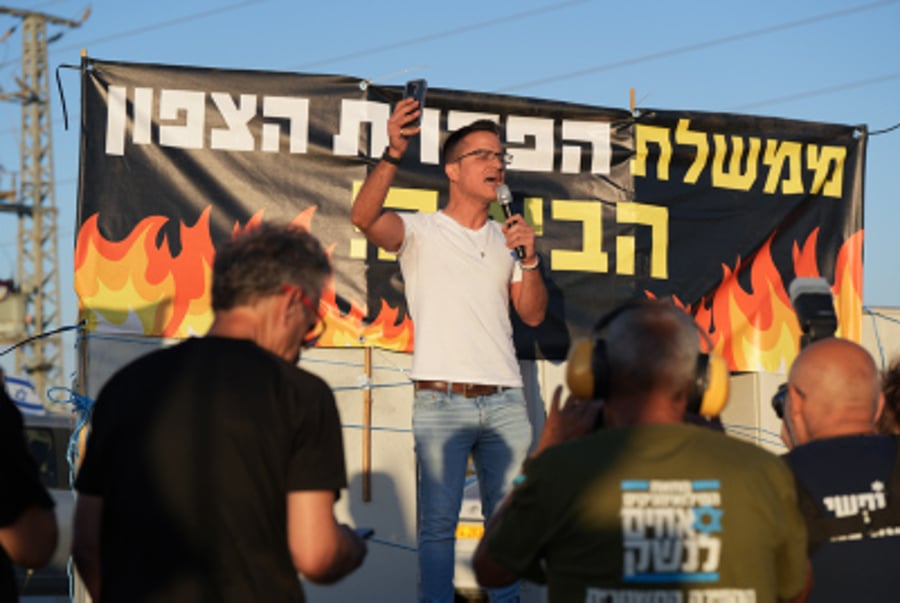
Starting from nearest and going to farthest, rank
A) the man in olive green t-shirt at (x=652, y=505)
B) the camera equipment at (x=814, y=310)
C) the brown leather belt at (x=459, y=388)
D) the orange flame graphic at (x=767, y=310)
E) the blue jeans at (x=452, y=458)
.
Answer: the man in olive green t-shirt at (x=652, y=505) → the camera equipment at (x=814, y=310) → the blue jeans at (x=452, y=458) → the brown leather belt at (x=459, y=388) → the orange flame graphic at (x=767, y=310)

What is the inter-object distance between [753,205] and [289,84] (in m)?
2.93

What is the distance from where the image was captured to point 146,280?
5836 mm

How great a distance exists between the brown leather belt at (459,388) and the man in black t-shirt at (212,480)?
2156mm

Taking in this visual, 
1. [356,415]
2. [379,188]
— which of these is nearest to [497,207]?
[356,415]

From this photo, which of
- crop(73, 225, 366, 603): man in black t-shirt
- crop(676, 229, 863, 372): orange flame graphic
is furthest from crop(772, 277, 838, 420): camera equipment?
crop(676, 229, 863, 372): orange flame graphic

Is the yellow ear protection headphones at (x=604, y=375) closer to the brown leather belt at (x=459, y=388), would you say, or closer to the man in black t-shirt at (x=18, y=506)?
the man in black t-shirt at (x=18, y=506)

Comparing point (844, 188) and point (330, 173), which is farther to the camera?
point (844, 188)

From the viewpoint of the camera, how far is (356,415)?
6.10 meters

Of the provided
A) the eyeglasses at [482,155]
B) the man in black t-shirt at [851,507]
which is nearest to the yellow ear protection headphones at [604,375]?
the man in black t-shirt at [851,507]

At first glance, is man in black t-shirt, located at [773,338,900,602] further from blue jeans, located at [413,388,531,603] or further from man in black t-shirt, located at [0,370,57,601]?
blue jeans, located at [413,388,531,603]

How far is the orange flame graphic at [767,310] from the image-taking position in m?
6.81

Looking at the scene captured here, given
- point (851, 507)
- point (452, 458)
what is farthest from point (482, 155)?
point (851, 507)

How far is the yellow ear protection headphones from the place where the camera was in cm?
238

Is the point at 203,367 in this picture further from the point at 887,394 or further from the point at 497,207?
the point at 497,207
